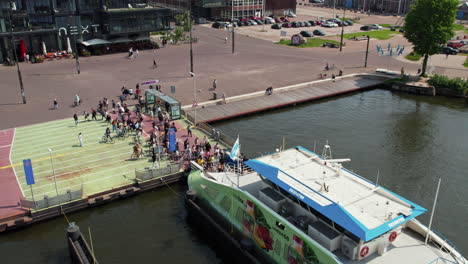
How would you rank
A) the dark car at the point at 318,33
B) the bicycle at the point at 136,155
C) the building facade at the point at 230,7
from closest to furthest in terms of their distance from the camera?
the bicycle at the point at 136,155
the dark car at the point at 318,33
the building facade at the point at 230,7

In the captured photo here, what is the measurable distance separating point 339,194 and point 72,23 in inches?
2732

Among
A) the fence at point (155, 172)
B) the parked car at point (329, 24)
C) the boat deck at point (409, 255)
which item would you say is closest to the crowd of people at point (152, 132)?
the fence at point (155, 172)

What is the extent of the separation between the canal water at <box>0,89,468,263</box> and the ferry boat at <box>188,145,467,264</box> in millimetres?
4030

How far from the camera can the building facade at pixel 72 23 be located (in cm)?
6969

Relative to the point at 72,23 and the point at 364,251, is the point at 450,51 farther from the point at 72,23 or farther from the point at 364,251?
the point at 364,251

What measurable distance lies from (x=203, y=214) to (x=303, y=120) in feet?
79.9

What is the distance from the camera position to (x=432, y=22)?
60562mm

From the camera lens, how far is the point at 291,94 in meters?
55.3

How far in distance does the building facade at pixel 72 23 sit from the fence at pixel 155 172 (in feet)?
154

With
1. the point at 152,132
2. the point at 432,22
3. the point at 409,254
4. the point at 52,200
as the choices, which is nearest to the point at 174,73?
the point at 152,132

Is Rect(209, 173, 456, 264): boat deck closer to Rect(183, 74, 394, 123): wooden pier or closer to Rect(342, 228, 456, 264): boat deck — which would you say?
Rect(342, 228, 456, 264): boat deck

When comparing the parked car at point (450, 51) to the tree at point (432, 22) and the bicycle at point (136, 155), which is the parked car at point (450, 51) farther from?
the bicycle at point (136, 155)

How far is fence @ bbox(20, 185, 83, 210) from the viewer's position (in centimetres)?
2827

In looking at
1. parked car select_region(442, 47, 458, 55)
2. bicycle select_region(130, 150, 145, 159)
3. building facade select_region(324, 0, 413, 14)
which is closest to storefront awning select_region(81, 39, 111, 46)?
bicycle select_region(130, 150, 145, 159)
